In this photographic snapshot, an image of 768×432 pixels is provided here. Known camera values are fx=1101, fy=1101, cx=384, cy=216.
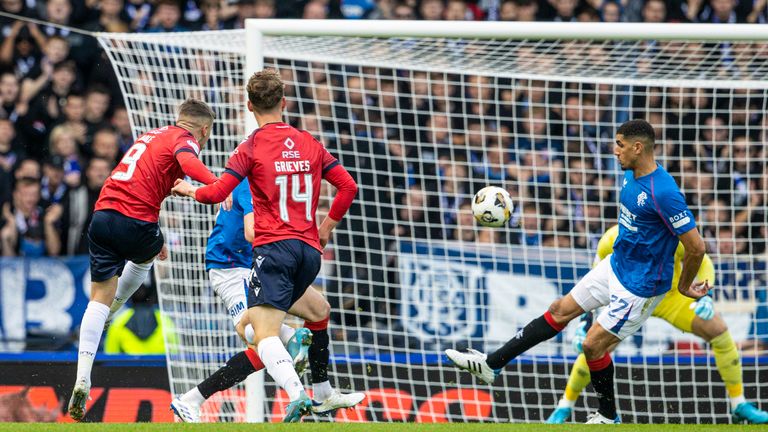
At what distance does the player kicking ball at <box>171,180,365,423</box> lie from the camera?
7031 millimetres

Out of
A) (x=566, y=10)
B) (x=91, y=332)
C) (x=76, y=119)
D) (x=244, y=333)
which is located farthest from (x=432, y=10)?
(x=91, y=332)

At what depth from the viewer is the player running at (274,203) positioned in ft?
20.2

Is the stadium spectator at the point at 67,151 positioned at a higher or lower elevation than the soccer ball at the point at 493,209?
higher

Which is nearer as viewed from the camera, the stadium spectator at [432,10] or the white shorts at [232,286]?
the white shorts at [232,286]

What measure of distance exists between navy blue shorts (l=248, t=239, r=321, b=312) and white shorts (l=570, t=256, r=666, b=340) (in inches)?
79.3

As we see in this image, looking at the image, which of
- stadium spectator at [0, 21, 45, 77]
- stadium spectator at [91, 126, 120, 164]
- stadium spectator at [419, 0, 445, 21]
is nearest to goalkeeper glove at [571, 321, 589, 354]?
stadium spectator at [419, 0, 445, 21]

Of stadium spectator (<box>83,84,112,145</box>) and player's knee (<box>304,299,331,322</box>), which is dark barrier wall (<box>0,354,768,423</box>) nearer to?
player's knee (<box>304,299,331,322</box>)

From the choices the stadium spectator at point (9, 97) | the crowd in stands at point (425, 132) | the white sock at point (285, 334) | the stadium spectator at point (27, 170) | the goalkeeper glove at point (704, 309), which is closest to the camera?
the white sock at point (285, 334)

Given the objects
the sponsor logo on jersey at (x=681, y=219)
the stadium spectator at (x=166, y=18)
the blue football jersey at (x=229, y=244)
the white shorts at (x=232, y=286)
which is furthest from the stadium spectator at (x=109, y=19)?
the sponsor logo on jersey at (x=681, y=219)

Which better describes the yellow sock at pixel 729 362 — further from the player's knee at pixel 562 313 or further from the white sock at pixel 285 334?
the white sock at pixel 285 334

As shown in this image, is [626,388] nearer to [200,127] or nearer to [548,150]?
[548,150]

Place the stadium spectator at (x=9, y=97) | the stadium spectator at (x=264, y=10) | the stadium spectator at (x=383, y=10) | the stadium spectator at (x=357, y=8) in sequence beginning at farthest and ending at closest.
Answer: the stadium spectator at (x=357, y=8) < the stadium spectator at (x=383, y=10) < the stadium spectator at (x=264, y=10) < the stadium spectator at (x=9, y=97)

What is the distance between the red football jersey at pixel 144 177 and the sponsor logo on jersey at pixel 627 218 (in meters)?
2.68

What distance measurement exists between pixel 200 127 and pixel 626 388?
444 centimetres
